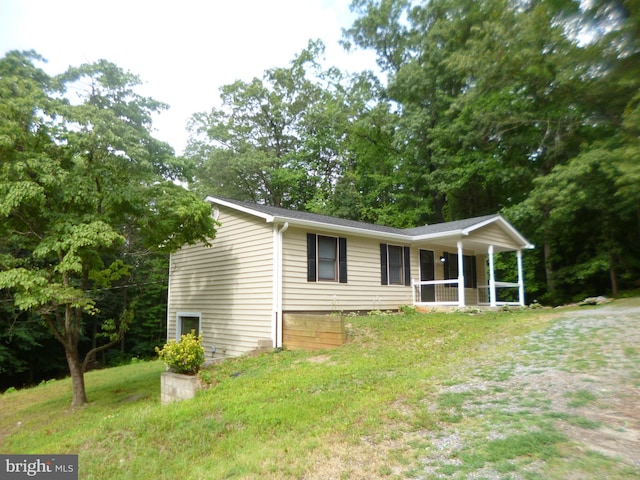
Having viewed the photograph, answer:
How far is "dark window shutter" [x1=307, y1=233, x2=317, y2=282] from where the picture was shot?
10.7 metres

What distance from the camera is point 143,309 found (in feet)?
75.8

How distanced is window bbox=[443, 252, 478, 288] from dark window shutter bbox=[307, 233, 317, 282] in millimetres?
6206

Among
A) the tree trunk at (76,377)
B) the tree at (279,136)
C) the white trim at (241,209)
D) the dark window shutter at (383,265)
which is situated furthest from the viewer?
the tree at (279,136)

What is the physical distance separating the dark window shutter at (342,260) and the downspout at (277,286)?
197 centimetres

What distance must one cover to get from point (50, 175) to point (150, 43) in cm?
321

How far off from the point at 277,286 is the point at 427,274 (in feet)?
21.3

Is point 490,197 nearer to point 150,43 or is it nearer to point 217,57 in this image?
point 217,57

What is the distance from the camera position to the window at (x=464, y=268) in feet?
49.6

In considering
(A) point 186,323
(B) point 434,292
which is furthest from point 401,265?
(A) point 186,323

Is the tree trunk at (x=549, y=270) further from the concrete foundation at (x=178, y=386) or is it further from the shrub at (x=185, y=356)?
the concrete foundation at (x=178, y=386)

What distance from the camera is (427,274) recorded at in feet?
47.0

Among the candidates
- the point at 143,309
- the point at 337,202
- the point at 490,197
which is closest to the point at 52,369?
the point at 143,309

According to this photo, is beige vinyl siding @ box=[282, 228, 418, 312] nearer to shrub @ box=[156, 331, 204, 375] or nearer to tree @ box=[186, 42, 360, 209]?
shrub @ box=[156, 331, 204, 375]

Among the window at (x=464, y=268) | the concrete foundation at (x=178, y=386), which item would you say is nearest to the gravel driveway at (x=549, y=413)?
the concrete foundation at (x=178, y=386)
